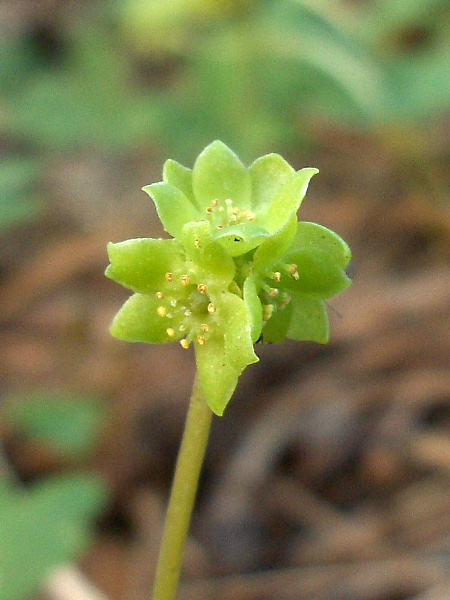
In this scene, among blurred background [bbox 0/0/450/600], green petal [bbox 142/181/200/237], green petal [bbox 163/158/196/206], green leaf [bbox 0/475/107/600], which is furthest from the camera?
blurred background [bbox 0/0/450/600]

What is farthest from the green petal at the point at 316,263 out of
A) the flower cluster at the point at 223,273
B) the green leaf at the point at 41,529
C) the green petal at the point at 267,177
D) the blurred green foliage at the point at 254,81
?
the blurred green foliage at the point at 254,81

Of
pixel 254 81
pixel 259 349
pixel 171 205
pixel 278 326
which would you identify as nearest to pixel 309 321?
pixel 278 326

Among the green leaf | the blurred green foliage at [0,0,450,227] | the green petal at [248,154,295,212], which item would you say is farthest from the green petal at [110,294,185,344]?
the blurred green foliage at [0,0,450,227]

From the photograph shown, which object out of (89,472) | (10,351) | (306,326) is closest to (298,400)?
(89,472)

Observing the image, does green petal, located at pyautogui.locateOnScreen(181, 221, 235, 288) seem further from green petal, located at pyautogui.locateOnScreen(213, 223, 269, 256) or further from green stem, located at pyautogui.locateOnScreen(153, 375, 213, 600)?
green stem, located at pyautogui.locateOnScreen(153, 375, 213, 600)

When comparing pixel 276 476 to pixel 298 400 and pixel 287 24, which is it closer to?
pixel 298 400

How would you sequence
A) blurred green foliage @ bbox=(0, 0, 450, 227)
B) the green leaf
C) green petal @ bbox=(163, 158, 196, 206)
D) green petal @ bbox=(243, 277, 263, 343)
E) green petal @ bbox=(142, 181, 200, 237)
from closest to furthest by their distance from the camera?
1. green petal @ bbox=(243, 277, 263, 343)
2. green petal @ bbox=(142, 181, 200, 237)
3. green petal @ bbox=(163, 158, 196, 206)
4. the green leaf
5. blurred green foliage @ bbox=(0, 0, 450, 227)

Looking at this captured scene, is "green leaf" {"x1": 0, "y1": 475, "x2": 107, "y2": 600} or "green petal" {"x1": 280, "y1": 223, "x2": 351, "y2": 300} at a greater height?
"green petal" {"x1": 280, "y1": 223, "x2": 351, "y2": 300}
